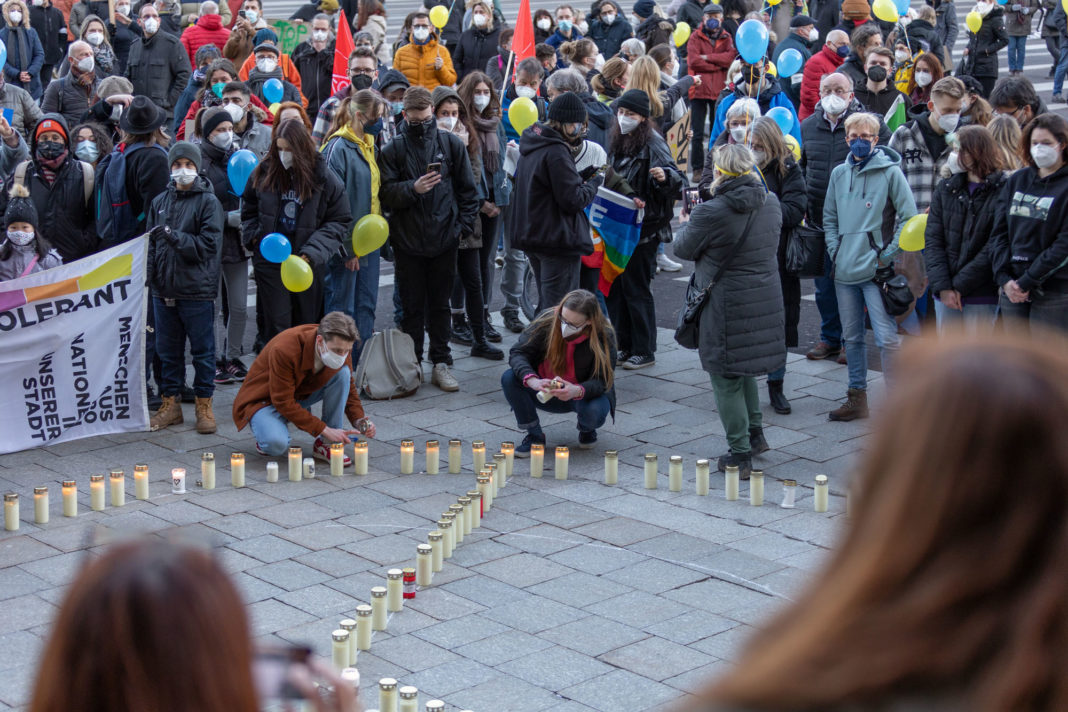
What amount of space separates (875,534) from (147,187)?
8446 millimetres

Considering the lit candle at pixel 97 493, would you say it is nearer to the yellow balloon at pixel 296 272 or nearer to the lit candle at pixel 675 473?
the yellow balloon at pixel 296 272

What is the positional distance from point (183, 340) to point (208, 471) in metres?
1.48

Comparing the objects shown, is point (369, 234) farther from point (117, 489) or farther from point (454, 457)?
point (117, 489)

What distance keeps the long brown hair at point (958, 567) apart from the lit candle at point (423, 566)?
5072 millimetres

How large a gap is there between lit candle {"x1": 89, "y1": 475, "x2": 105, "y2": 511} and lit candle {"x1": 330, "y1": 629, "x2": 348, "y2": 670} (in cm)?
272

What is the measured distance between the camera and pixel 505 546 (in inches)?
284

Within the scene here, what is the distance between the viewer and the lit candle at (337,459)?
8.34 meters

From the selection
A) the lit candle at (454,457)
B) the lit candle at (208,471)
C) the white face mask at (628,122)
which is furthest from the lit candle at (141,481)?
the white face mask at (628,122)

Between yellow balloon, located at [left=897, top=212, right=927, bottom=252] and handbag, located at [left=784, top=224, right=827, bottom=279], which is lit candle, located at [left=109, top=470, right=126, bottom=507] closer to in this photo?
handbag, located at [left=784, top=224, right=827, bottom=279]

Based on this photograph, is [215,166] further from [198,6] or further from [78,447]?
[198,6]

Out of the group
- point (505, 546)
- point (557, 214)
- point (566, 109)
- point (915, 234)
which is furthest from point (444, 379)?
point (915, 234)

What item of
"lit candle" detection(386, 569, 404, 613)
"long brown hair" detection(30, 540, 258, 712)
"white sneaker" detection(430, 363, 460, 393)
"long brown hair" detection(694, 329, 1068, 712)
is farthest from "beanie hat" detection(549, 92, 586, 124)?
"long brown hair" detection(694, 329, 1068, 712)

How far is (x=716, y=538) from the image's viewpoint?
7375 millimetres

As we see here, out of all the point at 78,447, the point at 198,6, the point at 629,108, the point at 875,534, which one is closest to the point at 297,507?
the point at 78,447
